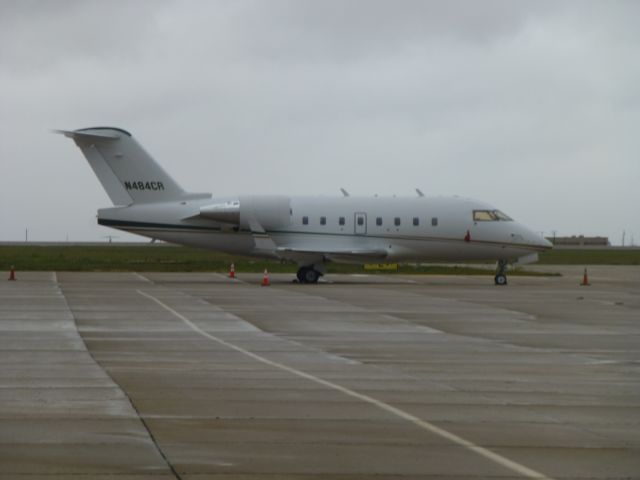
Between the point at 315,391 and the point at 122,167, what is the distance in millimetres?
31001

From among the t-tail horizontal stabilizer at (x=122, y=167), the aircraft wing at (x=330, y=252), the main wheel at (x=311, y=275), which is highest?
the t-tail horizontal stabilizer at (x=122, y=167)

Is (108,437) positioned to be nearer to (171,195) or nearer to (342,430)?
(342,430)

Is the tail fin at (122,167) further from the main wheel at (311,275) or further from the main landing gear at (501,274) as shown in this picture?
the main landing gear at (501,274)

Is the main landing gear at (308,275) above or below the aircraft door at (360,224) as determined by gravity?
below

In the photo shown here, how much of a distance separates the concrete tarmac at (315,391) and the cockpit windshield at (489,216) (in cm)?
1405

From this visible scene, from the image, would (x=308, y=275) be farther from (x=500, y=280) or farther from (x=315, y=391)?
(x=315, y=391)

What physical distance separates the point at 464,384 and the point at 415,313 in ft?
45.3

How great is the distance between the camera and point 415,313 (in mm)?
29062

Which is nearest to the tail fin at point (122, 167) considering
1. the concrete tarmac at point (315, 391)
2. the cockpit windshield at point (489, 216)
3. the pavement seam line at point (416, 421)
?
the cockpit windshield at point (489, 216)

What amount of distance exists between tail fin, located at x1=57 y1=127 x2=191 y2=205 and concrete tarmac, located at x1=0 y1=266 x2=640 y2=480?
44.2ft

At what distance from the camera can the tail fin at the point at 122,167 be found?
44.2 meters

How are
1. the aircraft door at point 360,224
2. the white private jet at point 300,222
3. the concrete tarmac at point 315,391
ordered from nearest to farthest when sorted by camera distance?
the concrete tarmac at point 315,391 → the white private jet at point 300,222 → the aircraft door at point 360,224

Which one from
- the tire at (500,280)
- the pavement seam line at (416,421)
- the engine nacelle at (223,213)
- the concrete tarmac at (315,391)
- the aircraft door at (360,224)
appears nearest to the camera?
the pavement seam line at (416,421)

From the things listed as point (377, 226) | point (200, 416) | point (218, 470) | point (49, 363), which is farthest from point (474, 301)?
point (218, 470)
